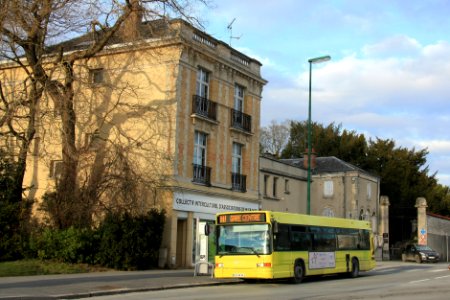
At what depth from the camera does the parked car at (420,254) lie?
1810 inches

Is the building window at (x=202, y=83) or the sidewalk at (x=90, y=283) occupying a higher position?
the building window at (x=202, y=83)

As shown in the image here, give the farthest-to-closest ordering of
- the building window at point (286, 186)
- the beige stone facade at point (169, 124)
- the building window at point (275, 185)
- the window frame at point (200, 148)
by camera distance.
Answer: the building window at point (286, 186), the building window at point (275, 185), the window frame at point (200, 148), the beige stone facade at point (169, 124)

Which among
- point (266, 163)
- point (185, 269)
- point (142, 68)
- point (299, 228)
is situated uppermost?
point (142, 68)

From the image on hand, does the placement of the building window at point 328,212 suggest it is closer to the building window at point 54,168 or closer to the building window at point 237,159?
the building window at point 237,159

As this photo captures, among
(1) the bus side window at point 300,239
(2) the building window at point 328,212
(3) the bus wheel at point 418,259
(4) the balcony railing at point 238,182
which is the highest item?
(4) the balcony railing at point 238,182

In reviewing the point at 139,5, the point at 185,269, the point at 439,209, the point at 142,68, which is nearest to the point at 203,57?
the point at 142,68

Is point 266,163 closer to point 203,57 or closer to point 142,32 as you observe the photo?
point 203,57

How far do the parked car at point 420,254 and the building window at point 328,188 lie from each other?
819 centimetres

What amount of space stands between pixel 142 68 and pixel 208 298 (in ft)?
54.6

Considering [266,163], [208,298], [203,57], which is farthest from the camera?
[266,163]

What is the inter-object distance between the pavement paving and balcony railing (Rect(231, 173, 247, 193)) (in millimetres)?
9073

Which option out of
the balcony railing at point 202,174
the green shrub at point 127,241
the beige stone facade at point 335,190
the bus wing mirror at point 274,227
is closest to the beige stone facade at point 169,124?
the balcony railing at point 202,174

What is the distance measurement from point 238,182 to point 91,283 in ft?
50.6

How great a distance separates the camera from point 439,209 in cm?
6588
